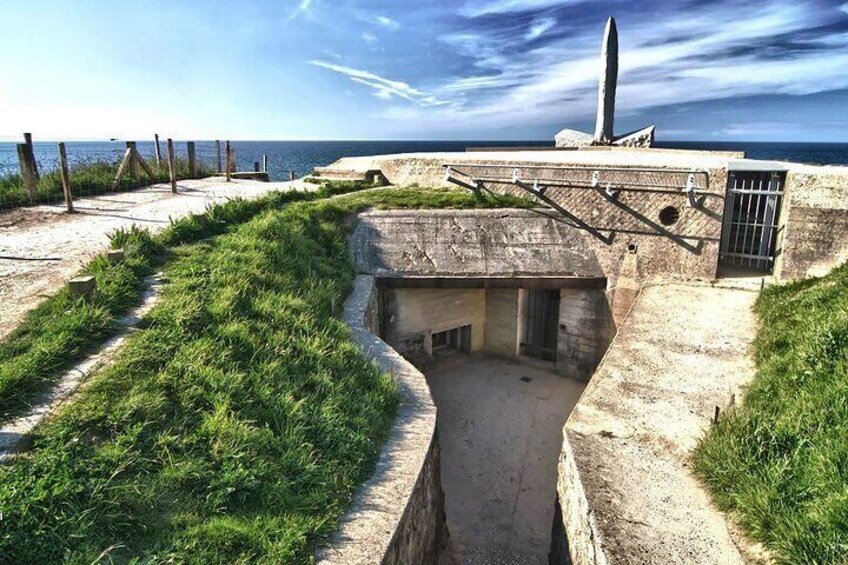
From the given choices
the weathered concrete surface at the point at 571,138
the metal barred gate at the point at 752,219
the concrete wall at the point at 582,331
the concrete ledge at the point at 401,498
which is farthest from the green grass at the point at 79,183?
the weathered concrete surface at the point at 571,138

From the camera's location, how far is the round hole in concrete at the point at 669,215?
919 centimetres

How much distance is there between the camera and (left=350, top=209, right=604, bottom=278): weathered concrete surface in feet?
33.1

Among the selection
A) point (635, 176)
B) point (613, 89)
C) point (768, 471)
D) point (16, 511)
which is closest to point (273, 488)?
point (16, 511)

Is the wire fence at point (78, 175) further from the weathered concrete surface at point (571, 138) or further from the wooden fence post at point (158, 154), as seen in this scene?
the weathered concrete surface at point (571, 138)

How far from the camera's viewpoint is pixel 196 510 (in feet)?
12.0

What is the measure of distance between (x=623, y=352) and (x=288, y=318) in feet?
14.7

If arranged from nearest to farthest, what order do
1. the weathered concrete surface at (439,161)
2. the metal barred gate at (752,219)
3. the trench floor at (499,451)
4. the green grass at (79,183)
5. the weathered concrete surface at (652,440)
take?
the weathered concrete surface at (652,440)
the trench floor at (499,451)
the metal barred gate at (752,219)
the green grass at (79,183)
the weathered concrete surface at (439,161)

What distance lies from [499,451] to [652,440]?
4.08m

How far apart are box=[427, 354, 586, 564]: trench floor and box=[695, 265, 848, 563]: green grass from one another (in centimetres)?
317

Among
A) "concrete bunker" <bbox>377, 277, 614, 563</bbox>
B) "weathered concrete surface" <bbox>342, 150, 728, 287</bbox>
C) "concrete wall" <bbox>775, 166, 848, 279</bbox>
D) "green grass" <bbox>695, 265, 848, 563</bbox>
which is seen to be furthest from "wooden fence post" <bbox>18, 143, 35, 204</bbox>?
"concrete wall" <bbox>775, 166, 848, 279</bbox>

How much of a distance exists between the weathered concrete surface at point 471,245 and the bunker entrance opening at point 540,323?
1.45 metres

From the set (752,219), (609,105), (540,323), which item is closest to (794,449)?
(752,219)

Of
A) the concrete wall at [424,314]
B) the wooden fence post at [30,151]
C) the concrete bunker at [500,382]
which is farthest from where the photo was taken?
the concrete wall at [424,314]

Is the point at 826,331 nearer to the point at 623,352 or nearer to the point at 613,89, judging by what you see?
the point at 623,352
